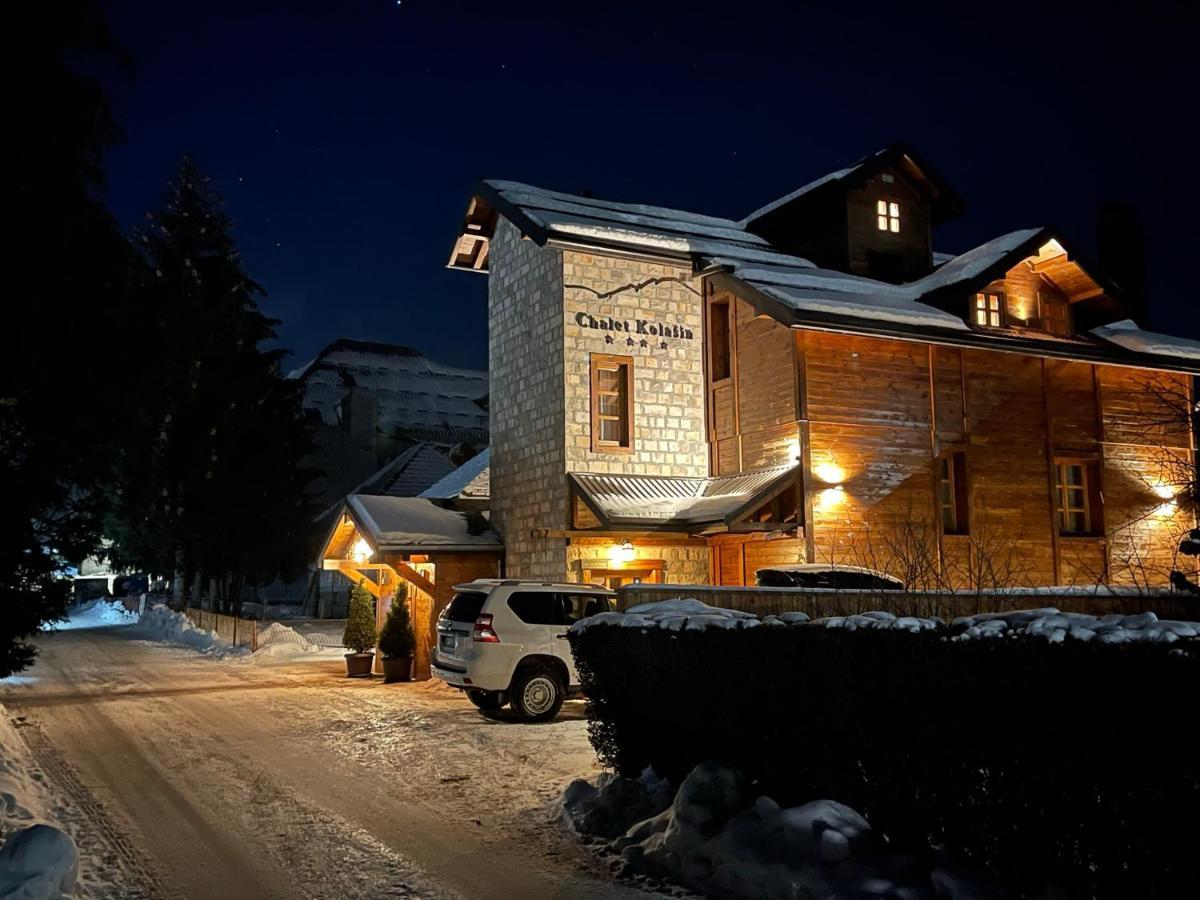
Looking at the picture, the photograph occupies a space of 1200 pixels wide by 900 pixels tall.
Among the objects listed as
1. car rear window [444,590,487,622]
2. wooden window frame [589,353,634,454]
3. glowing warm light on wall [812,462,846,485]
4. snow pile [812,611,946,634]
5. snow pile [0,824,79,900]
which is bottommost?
snow pile [0,824,79,900]

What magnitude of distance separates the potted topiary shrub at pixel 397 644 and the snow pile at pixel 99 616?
27106 millimetres

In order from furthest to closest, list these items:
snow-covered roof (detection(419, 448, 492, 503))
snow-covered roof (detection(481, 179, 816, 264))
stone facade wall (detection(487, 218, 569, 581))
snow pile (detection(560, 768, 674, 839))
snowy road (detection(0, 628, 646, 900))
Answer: snow-covered roof (detection(419, 448, 492, 503)) < snow-covered roof (detection(481, 179, 816, 264)) < stone facade wall (detection(487, 218, 569, 581)) < snow pile (detection(560, 768, 674, 839)) < snowy road (detection(0, 628, 646, 900))

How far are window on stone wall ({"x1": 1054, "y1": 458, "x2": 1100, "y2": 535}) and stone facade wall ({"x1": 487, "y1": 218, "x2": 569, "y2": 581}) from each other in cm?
1082

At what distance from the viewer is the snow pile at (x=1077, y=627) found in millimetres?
5379


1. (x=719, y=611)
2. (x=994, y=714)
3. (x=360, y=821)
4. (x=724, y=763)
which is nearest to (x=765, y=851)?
(x=724, y=763)

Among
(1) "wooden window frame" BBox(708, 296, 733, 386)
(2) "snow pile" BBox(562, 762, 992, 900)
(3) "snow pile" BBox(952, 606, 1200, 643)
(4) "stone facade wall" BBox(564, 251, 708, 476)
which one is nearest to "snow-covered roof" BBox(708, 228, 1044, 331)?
(1) "wooden window frame" BBox(708, 296, 733, 386)

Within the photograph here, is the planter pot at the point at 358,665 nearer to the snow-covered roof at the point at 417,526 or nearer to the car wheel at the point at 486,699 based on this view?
the snow-covered roof at the point at 417,526

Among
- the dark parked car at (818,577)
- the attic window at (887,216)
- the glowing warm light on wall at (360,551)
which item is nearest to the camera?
the dark parked car at (818,577)

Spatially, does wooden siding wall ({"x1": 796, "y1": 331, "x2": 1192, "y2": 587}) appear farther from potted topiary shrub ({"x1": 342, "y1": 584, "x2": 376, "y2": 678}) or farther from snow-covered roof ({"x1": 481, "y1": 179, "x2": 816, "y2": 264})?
potted topiary shrub ({"x1": 342, "y1": 584, "x2": 376, "y2": 678})

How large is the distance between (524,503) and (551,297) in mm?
4329

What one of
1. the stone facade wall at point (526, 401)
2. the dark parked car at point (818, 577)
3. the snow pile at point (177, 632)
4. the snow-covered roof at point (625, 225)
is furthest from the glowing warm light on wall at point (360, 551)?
the dark parked car at point (818, 577)

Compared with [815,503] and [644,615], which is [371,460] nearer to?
[815,503]

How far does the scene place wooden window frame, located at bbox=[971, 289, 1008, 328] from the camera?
21.8 metres

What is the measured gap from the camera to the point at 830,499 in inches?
755
